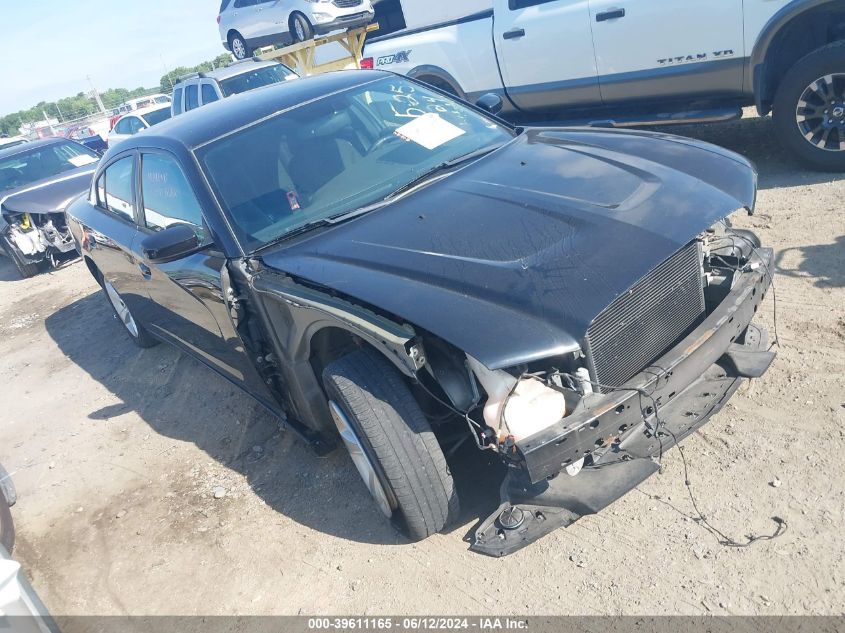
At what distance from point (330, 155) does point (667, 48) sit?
143 inches

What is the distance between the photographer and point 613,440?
A: 237 cm

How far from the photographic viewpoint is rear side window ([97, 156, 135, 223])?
4344 mm

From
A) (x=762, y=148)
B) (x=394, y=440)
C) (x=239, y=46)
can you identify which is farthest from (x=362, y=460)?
(x=239, y=46)

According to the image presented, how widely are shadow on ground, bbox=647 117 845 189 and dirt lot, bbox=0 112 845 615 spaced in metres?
0.32

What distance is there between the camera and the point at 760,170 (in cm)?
585

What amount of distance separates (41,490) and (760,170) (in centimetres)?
608

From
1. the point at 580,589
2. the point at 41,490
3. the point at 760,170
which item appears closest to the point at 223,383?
the point at 41,490

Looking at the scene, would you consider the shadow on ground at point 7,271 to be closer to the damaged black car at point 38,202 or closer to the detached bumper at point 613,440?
the damaged black car at point 38,202

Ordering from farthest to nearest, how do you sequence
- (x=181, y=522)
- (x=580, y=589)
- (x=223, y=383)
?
(x=223, y=383) < (x=181, y=522) < (x=580, y=589)

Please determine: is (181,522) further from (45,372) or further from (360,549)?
(45,372)

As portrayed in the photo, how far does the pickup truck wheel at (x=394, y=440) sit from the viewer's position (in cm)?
259

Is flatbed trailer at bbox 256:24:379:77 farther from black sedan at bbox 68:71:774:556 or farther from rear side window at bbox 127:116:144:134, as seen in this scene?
black sedan at bbox 68:71:774:556

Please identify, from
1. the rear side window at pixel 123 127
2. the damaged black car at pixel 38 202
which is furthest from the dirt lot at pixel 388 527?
the rear side window at pixel 123 127

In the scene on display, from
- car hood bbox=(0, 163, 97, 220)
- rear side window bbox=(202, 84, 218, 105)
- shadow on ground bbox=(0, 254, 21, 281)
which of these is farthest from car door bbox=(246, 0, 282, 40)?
shadow on ground bbox=(0, 254, 21, 281)
